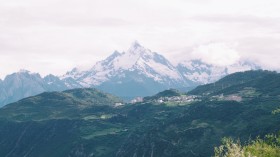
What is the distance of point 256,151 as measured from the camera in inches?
4892

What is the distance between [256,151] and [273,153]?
4.81 metres

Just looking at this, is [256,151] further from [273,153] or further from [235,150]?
[235,150]

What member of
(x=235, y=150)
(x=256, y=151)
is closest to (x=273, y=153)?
(x=256, y=151)

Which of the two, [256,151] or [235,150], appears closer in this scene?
[235,150]

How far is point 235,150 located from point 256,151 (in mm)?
22141

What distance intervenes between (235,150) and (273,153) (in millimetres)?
24932

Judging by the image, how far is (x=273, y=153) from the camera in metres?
124

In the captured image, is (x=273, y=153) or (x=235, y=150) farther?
(x=273, y=153)
